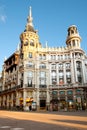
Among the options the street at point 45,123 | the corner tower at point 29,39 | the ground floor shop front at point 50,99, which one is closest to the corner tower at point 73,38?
the corner tower at point 29,39

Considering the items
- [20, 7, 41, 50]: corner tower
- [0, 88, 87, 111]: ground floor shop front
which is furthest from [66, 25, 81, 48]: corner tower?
[0, 88, 87, 111]: ground floor shop front

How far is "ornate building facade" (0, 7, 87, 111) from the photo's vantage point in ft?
188

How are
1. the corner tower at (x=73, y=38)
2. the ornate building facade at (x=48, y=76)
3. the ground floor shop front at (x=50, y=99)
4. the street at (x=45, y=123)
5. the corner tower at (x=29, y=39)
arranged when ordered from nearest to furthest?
the street at (x=45, y=123) < the ground floor shop front at (x=50, y=99) < the ornate building facade at (x=48, y=76) < the corner tower at (x=73, y=38) < the corner tower at (x=29, y=39)

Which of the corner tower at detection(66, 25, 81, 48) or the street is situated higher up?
the corner tower at detection(66, 25, 81, 48)

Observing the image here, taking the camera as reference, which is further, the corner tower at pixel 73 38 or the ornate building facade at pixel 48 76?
the corner tower at pixel 73 38

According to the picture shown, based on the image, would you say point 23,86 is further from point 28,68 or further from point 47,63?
point 47,63

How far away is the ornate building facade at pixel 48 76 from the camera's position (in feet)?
188

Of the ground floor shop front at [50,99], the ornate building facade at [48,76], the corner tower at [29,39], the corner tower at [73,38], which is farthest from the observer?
the corner tower at [29,39]

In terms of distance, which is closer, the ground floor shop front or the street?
the street

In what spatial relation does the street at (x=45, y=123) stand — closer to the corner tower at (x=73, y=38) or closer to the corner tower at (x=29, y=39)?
the corner tower at (x=73, y=38)

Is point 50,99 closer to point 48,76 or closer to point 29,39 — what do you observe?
point 48,76

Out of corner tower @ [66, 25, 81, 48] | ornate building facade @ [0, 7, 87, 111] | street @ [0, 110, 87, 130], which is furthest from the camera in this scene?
corner tower @ [66, 25, 81, 48]

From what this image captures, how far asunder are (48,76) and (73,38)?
1827 cm

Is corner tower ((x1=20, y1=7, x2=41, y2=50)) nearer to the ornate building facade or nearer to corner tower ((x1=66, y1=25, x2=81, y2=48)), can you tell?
the ornate building facade
